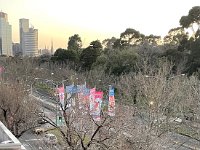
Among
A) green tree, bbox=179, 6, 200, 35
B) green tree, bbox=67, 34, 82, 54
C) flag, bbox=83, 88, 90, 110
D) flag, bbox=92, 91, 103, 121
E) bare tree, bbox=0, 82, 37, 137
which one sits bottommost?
bare tree, bbox=0, 82, 37, 137

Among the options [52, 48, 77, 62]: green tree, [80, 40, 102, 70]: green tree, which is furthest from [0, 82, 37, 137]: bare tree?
[52, 48, 77, 62]: green tree

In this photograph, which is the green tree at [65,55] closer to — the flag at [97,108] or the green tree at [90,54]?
the green tree at [90,54]

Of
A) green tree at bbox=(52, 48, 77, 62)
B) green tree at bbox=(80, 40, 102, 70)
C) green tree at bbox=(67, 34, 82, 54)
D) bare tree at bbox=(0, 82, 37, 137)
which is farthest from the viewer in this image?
green tree at bbox=(67, 34, 82, 54)

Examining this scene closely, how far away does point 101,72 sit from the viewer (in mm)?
63125

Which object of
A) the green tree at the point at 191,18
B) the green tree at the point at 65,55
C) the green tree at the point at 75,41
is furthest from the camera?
the green tree at the point at 75,41

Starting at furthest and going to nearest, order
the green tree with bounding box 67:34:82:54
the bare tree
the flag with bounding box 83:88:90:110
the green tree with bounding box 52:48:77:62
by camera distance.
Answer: the green tree with bounding box 67:34:82:54
the green tree with bounding box 52:48:77:62
the bare tree
the flag with bounding box 83:88:90:110

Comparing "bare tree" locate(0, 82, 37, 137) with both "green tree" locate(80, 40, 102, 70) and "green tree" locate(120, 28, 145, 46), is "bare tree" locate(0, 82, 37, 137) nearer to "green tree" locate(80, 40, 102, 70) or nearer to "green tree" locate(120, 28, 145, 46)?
"green tree" locate(80, 40, 102, 70)

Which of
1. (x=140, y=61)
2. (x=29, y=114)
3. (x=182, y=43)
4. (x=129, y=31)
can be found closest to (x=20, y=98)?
(x=29, y=114)

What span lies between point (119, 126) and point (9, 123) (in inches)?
556

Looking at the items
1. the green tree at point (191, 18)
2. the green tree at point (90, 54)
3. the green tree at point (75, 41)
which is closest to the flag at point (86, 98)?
the green tree at point (191, 18)

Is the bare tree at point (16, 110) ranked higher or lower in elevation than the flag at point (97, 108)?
lower

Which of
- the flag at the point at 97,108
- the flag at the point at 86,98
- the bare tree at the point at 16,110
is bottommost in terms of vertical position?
the bare tree at the point at 16,110

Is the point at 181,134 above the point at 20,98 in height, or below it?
below

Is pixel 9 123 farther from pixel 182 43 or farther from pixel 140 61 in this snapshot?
pixel 182 43
